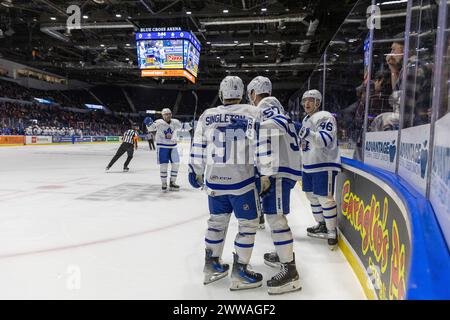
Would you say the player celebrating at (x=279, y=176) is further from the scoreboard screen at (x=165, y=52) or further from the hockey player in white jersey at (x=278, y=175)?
the scoreboard screen at (x=165, y=52)

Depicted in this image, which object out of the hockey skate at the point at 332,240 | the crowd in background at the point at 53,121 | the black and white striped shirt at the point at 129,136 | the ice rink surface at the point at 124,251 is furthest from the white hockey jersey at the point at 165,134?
the crowd in background at the point at 53,121

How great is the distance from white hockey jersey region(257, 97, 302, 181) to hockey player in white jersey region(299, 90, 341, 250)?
0.61 meters

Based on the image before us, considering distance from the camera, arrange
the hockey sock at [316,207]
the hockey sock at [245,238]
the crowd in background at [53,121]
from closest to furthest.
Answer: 1. the hockey sock at [245,238]
2. the hockey sock at [316,207]
3. the crowd in background at [53,121]

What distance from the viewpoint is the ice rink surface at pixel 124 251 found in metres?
2.28

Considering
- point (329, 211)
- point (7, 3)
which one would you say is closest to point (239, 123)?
point (329, 211)

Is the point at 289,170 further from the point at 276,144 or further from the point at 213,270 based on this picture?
the point at 213,270

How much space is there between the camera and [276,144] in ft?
7.82

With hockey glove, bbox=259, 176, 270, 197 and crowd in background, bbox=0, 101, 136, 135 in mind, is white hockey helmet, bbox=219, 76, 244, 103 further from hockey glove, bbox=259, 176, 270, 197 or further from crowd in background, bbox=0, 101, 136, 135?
crowd in background, bbox=0, 101, 136, 135

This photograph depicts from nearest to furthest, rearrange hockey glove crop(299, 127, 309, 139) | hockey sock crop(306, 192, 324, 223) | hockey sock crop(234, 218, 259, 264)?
1. hockey sock crop(234, 218, 259, 264)
2. hockey glove crop(299, 127, 309, 139)
3. hockey sock crop(306, 192, 324, 223)

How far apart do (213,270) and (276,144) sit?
0.96 metres

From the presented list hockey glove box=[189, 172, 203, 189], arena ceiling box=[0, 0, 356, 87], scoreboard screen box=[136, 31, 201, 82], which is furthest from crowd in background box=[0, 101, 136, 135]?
hockey glove box=[189, 172, 203, 189]

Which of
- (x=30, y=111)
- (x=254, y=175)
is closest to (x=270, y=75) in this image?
(x=30, y=111)

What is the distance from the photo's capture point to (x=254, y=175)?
7.82ft

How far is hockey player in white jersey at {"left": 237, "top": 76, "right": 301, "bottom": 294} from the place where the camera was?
228 cm
